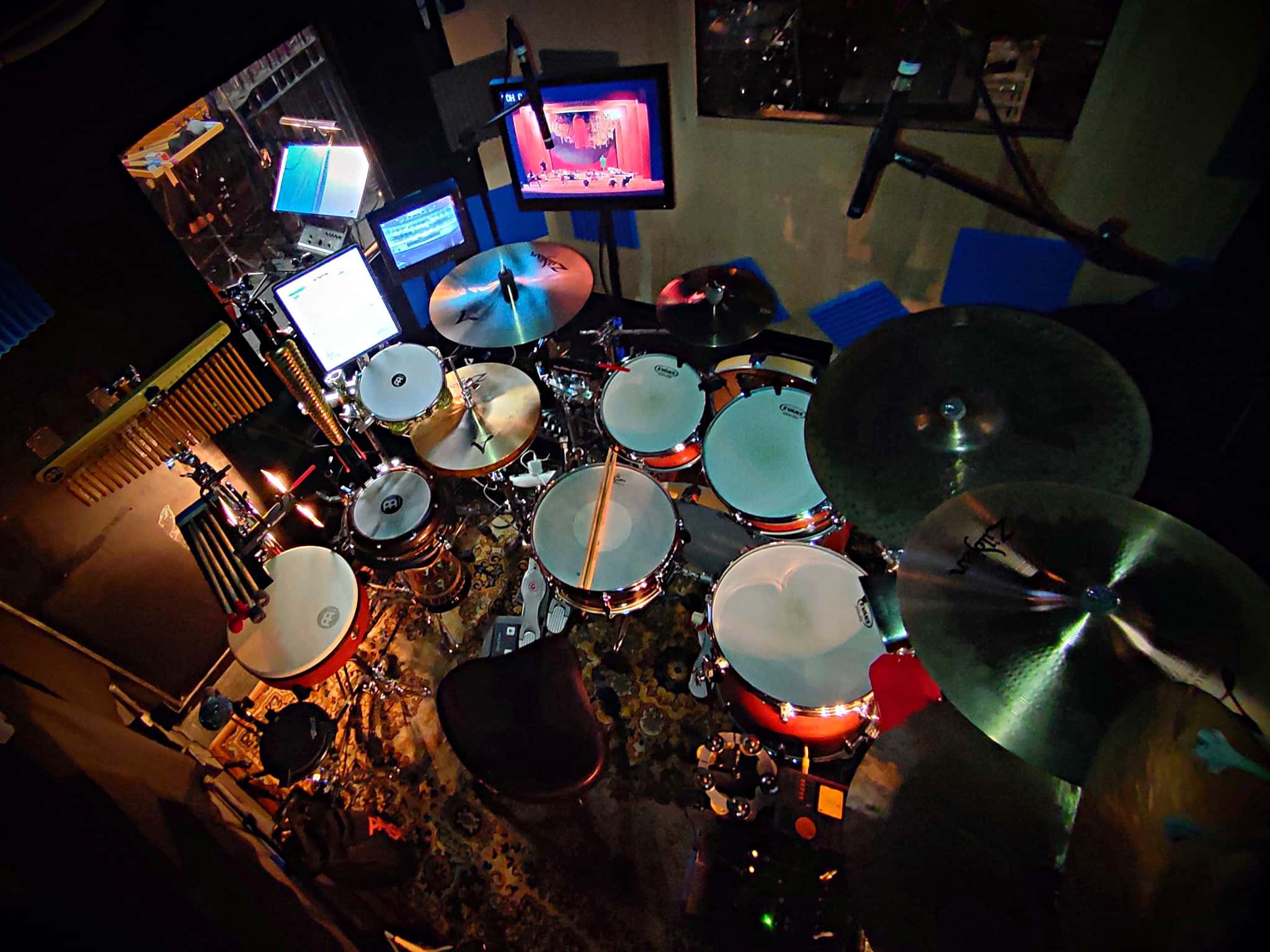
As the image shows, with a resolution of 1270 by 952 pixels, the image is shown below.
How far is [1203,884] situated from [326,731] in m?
3.00

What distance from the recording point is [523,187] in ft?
11.7

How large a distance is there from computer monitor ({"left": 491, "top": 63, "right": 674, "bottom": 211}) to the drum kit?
357 millimetres

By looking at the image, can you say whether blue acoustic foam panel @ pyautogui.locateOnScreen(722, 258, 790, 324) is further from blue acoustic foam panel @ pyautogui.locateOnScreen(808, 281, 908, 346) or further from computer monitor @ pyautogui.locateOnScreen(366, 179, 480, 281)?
computer monitor @ pyautogui.locateOnScreen(366, 179, 480, 281)

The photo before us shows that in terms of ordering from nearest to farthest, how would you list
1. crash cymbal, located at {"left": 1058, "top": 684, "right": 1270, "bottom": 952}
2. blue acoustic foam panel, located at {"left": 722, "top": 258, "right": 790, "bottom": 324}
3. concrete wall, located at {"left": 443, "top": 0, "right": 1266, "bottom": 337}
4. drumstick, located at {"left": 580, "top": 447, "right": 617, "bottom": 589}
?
1. crash cymbal, located at {"left": 1058, "top": 684, "right": 1270, "bottom": 952}
2. concrete wall, located at {"left": 443, "top": 0, "right": 1266, "bottom": 337}
3. drumstick, located at {"left": 580, "top": 447, "right": 617, "bottom": 589}
4. blue acoustic foam panel, located at {"left": 722, "top": 258, "right": 790, "bottom": 324}

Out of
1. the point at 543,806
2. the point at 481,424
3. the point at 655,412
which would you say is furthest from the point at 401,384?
the point at 543,806

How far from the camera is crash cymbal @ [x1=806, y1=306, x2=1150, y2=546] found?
5.84 feet

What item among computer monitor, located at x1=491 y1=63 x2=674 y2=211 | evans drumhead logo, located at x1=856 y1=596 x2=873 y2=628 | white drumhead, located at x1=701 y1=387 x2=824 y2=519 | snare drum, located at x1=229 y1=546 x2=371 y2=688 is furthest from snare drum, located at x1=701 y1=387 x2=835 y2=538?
snare drum, located at x1=229 y1=546 x2=371 y2=688

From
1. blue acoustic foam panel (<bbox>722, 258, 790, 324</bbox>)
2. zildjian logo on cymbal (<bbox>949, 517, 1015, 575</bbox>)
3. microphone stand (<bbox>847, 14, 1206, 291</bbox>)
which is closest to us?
zildjian logo on cymbal (<bbox>949, 517, 1015, 575</bbox>)

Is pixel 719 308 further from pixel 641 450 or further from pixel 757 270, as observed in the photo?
pixel 757 270

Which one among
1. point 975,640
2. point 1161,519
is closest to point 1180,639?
point 1161,519

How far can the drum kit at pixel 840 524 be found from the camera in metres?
1.34

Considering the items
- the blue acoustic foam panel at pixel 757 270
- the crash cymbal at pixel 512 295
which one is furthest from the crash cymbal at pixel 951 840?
the blue acoustic foam panel at pixel 757 270

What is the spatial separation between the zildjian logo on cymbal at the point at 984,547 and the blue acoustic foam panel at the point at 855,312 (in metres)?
2.18

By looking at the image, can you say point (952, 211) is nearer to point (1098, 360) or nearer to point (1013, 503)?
point (1098, 360)
